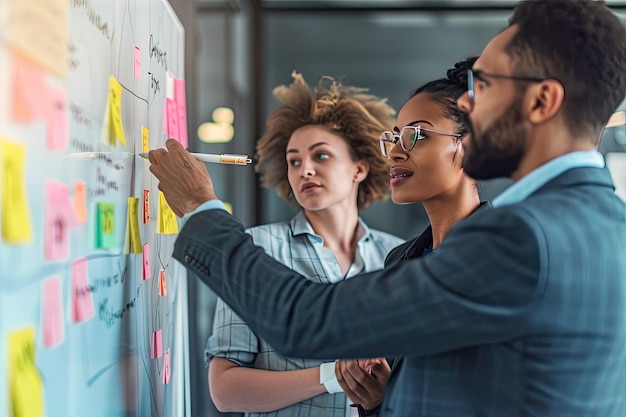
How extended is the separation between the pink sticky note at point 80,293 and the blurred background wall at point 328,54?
8.14ft

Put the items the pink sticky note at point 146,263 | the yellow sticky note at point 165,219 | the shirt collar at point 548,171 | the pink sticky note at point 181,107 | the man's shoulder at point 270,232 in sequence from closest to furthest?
the shirt collar at point 548,171 → the pink sticky note at point 146,263 → the yellow sticky note at point 165,219 → the pink sticky note at point 181,107 → the man's shoulder at point 270,232

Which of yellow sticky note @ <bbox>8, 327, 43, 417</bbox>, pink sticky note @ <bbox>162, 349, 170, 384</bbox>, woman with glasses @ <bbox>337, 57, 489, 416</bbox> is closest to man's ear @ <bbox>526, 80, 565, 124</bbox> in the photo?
woman with glasses @ <bbox>337, 57, 489, 416</bbox>

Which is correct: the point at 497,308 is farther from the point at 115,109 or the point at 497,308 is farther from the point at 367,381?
the point at 115,109

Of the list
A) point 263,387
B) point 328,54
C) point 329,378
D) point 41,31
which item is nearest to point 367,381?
point 329,378

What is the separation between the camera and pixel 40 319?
29.2 inches

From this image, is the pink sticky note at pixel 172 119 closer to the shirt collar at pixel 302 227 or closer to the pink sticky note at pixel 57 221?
the shirt collar at pixel 302 227

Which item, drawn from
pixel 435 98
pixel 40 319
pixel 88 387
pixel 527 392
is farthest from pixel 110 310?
pixel 435 98

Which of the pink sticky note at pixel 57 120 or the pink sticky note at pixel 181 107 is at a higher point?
the pink sticky note at pixel 181 107

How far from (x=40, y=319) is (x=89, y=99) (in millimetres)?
312

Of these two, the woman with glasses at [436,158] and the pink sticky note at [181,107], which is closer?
the woman with glasses at [436,158]

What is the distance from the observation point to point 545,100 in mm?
930

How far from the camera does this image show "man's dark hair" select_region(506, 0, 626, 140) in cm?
94

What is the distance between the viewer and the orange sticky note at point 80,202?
85 centimetres

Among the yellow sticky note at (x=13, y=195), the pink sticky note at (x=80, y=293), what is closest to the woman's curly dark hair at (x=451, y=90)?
the pink sticky note at (x=80, y=293)
